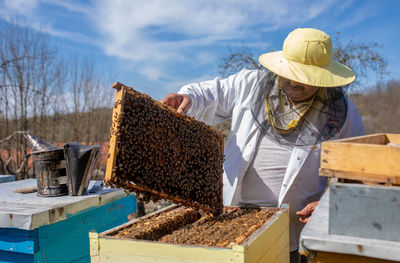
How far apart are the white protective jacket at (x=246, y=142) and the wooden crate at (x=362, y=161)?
1258mm

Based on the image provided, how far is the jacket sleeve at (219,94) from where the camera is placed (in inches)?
120

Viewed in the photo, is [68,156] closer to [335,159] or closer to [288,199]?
[288,199]

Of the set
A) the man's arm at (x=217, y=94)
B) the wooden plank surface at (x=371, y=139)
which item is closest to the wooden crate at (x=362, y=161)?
the wooden plank surface at (x=371, y=139)

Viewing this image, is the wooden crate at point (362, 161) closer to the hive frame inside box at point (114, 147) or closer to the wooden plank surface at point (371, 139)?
the wooden plank surface at point (371, 139)

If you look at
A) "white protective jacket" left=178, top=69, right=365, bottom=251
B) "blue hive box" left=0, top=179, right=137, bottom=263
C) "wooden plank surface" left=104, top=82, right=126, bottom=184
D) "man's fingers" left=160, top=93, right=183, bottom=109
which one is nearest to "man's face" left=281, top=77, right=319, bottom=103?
"white protective jacket" left=178, top=69, right=365, bottom=251

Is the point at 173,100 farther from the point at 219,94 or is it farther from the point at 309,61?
the point at 309,61

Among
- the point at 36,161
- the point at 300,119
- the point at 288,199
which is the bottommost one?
the point at 288,199

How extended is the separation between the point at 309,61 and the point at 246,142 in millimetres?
846

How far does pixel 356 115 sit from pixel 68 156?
248 cm

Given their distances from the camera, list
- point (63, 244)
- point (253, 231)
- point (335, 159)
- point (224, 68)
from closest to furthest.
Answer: point (335, 159)
point (253, 231)
point (63, 244)
point (224, 68)

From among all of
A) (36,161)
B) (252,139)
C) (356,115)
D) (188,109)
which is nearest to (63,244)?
(36,161)

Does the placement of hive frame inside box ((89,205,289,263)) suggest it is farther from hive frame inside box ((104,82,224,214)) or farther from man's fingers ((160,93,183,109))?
man's fingers ((160,93,183,109))

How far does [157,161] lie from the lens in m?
2.08

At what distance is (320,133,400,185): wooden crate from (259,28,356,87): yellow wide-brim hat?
42.1 inches
